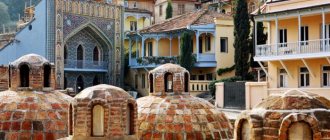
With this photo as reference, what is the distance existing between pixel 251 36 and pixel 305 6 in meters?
11.5

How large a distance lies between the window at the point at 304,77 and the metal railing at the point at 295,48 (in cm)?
117

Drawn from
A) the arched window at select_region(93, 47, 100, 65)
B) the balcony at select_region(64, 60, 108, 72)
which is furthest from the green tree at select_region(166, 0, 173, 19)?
the arched window at select_region(93, 47, 100, 65)

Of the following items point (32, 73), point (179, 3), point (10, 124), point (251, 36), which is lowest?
point (10, 124)

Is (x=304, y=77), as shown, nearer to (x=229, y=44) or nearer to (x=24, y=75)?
(x=229, y=44)

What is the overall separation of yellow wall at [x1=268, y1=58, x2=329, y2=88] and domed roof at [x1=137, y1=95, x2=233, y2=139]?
16036mm

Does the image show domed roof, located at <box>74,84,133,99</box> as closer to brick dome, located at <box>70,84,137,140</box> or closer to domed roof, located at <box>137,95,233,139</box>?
brick dome, located at <box>70,84,137,140</box>

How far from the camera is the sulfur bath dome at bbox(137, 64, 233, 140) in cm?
1497

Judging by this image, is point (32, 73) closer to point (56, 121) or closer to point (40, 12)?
point (56, 121)

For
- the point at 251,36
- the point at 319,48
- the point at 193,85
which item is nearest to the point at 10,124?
the point at 319,48

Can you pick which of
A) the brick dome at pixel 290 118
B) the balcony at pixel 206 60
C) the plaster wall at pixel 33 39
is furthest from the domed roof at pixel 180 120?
the plaster wall at pixel 33 39

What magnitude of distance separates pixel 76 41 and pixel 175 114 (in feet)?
112

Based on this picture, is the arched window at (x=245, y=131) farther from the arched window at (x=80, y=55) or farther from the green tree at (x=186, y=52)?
the arched window at (x=80, y=55)

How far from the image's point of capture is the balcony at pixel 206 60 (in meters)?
46.1

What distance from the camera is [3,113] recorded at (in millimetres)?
15891
